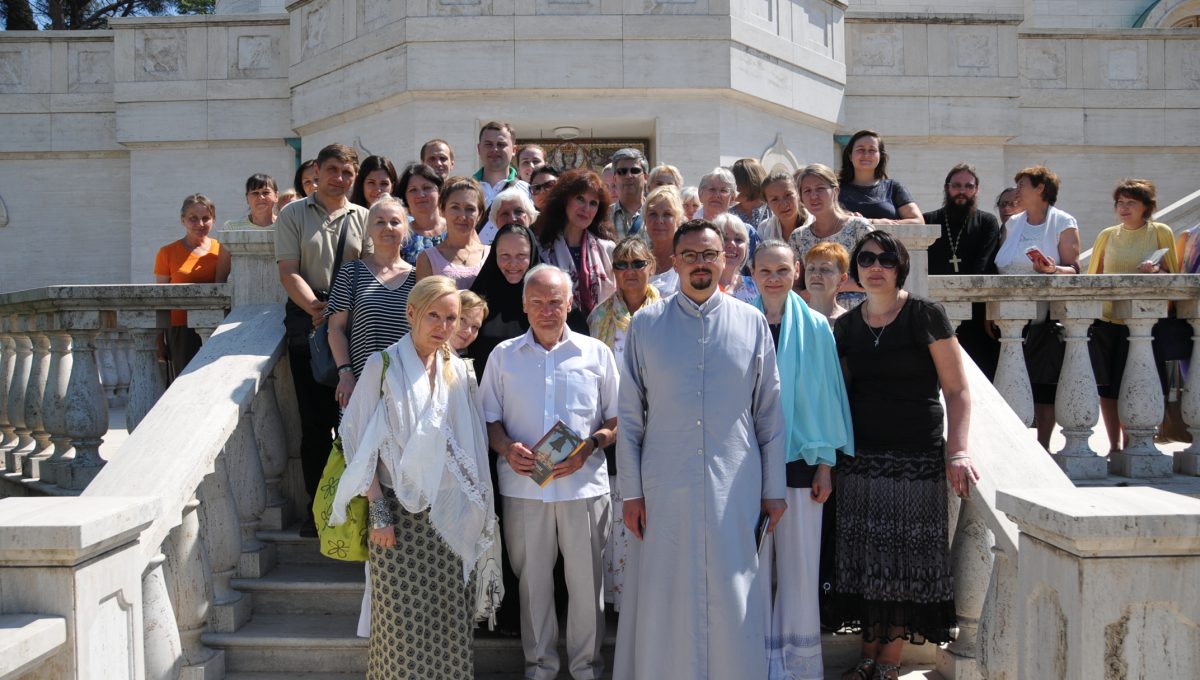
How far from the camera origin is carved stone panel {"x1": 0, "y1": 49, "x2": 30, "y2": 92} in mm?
16141

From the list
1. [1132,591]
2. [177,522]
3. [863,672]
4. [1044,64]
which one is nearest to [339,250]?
[177,522]

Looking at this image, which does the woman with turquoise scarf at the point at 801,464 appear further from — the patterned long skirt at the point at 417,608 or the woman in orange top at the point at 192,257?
the woman in orange top at the point at 192,257

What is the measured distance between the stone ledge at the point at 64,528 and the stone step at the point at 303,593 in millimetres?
1654

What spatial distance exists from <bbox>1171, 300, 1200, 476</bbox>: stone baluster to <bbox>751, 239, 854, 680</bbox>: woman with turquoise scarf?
2.97 metres

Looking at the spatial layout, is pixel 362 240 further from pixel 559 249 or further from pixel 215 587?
pixel 215 587

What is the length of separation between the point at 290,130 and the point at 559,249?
36.8 ft

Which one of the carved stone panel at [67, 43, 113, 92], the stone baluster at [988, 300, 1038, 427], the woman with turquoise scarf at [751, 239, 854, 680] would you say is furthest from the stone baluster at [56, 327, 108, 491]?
the carved stone panel at [67, 43, 113, 92]

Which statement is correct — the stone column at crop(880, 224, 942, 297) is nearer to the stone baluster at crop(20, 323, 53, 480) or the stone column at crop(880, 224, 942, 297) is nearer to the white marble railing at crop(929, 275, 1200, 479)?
the white marble railing at crop(929, 275, 1200, 479)

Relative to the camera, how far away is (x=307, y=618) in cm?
477

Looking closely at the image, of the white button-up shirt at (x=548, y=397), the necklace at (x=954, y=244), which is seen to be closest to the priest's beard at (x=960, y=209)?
the necklace at (x=954, y=244)

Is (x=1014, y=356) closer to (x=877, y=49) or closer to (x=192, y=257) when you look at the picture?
(x=192, y=257)

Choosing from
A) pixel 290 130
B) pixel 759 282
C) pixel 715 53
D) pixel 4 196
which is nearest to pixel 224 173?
pixel 290 130

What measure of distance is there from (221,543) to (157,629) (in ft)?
2.83

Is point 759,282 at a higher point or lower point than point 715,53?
lower
